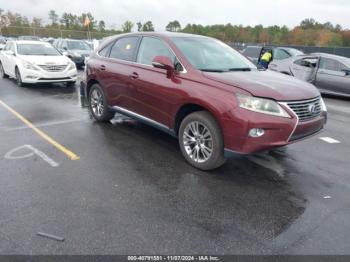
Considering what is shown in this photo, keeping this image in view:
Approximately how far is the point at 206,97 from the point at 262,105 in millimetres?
712

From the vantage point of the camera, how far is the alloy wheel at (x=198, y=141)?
4191 millimetres

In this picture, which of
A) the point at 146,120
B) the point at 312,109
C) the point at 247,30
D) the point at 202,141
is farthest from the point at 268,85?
the point at 247,30

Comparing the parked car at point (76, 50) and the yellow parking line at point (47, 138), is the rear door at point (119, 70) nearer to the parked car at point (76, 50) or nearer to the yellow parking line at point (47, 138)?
the yellow parking line at point (47, 138)

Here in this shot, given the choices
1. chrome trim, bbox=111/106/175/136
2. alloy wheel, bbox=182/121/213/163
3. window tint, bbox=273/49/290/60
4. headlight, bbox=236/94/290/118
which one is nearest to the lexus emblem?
headlight, bbox=236/94/290/118

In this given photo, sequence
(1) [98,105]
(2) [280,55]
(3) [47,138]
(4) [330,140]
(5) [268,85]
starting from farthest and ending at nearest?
(2) [280,55] < (1) [98,105] < (4) [330,140] < (3) [47,138] < (5) [268,85]

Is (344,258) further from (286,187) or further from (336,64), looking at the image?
(336,64)

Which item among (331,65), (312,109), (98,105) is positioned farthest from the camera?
(331,65)

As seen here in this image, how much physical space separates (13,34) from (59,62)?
43.0 metres

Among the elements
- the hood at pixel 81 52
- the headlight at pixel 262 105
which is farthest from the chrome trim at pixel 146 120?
the hood at pixel 81 52

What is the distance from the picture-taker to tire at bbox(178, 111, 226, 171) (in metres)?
4.04

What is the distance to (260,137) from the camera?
3.71 m

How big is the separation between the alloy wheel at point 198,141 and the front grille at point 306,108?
1101 mm

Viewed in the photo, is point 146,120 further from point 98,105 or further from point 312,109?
point 312,109

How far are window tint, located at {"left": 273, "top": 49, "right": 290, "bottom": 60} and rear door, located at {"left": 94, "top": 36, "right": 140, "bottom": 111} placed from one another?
9.06 metres
